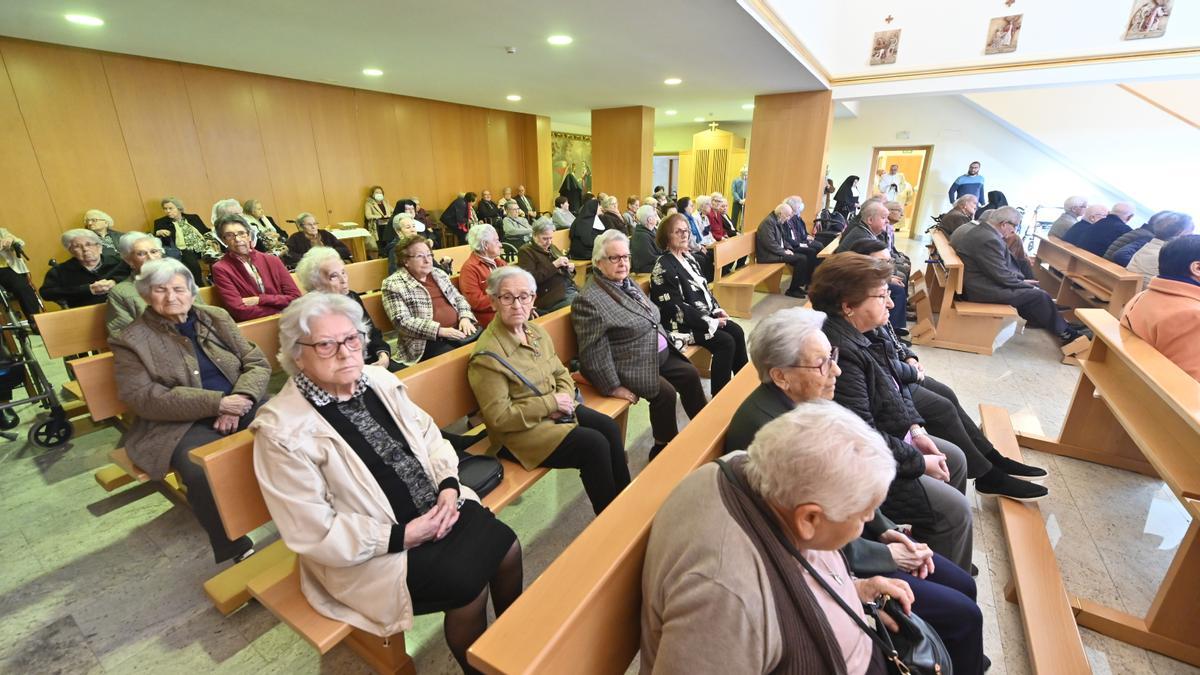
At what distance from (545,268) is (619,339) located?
145cm

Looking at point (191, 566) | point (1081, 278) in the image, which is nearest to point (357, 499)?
point (191, 566)

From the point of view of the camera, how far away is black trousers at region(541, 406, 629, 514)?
1.96 metres

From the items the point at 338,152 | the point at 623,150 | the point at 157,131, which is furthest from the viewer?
the point at 623,150

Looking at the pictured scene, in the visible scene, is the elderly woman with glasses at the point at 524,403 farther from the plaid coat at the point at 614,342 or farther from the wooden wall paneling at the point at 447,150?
the wooden wall paneling at the point at 447,150

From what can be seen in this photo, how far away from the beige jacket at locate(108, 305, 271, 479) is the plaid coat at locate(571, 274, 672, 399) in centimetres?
159

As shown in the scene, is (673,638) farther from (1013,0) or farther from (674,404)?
(1013,0)

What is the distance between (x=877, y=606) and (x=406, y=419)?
4.46 ft

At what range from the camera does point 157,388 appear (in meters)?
1.96

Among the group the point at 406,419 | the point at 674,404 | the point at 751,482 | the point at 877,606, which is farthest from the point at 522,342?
the point at 877,606

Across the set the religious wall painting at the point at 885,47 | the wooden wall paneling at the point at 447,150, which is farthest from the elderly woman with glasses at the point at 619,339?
the wooden wall paneling at the point at 447,150

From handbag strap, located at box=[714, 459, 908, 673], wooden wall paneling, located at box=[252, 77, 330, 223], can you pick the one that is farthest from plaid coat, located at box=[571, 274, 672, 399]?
wooden wall paneling, located at box=[252, 77, 330, 223]

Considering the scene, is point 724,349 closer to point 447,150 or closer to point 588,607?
point 588,607

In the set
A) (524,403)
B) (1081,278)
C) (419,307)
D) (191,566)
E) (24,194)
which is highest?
(24,194)

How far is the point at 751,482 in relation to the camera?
36.5 inches
